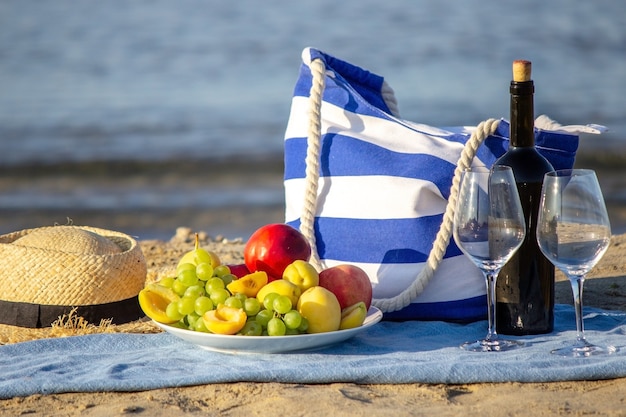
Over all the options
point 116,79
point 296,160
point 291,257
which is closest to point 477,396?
point 291,257

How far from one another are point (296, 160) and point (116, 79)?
30.8 ft

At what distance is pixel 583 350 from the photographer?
2.71 metres

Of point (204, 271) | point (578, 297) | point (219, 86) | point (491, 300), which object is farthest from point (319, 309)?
point (219, 86)

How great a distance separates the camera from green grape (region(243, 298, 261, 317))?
272cm

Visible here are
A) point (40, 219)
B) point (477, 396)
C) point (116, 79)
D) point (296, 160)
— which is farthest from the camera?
point (116, 79)

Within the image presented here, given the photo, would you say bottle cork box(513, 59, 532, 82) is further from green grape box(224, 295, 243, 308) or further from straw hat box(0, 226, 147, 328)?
straw hat box(0, 226, 147, 328)

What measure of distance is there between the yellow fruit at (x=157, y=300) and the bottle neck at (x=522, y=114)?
3.98 ft

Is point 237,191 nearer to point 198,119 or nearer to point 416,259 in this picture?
point 198,119

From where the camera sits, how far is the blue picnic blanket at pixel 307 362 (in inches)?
100

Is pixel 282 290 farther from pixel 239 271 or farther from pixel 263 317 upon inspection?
pixel 239 271

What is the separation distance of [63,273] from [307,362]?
42.5 inches

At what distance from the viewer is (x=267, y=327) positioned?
273cm

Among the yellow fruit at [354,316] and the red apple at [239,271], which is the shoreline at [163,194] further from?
the yellow fruit at [354,316]

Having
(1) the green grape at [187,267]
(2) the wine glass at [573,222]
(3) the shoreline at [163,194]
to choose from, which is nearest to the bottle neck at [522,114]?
(2) the wine glass at [573,222]
